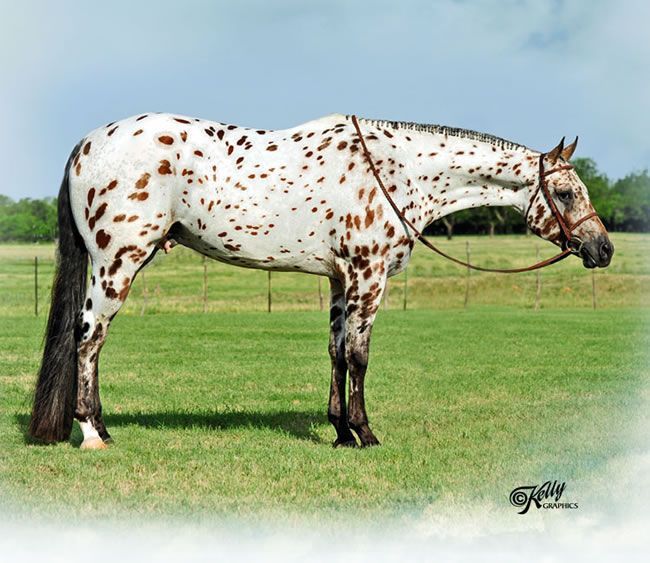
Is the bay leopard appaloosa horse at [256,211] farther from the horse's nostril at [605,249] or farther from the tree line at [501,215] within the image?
the tree line at [501,215]

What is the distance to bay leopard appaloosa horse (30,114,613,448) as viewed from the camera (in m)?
6.80

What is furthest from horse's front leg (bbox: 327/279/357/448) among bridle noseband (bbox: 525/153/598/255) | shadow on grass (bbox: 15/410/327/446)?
bridle noseband (bbox: 525/153/598/255)

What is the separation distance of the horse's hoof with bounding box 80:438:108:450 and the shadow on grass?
608 mm

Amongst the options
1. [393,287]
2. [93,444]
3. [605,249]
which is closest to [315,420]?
[93,444]

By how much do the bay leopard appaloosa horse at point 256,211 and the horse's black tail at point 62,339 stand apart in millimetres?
12

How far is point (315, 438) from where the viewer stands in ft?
25.2

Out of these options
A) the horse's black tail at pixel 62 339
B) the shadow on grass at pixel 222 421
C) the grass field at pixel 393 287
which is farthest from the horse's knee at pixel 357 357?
the grass field at pixel 393 287

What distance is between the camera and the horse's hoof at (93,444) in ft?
22.7

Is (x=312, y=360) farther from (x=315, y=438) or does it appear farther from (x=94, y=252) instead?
(x=94, y=252)

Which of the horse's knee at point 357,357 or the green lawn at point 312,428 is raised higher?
the horse's knee at point 357,357

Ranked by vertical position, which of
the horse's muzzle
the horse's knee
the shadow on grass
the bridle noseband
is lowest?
the shadow on grass

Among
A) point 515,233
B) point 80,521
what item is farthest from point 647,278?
point 515,233

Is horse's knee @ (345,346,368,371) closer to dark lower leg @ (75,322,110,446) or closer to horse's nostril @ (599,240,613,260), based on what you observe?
dark lower leg @ (75,322,110,446)

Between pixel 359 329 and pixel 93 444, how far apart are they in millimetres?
2455
